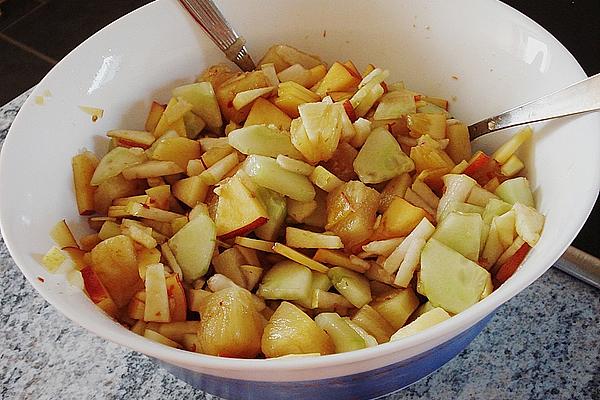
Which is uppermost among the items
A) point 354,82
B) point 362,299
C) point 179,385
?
point 354,82

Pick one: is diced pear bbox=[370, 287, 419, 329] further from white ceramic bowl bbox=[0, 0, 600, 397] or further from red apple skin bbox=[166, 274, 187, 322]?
red apple skin bbox=[166, 274, 187, 322]

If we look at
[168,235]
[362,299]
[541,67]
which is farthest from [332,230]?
[541,67]

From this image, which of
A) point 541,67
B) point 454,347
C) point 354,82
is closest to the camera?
point 454,347

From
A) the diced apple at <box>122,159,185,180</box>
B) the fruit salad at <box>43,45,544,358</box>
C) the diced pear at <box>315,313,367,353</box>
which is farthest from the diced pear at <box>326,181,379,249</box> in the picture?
the diced apple at <box>122,159,185,180</box>

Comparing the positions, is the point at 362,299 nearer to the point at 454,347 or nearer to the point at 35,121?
the point at 454,347

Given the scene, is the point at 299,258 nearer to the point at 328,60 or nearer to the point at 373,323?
the point at 373,323

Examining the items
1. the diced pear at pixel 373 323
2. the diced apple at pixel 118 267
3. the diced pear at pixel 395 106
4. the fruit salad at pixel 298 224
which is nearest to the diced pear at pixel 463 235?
the fruit salad at pixel 298 224
